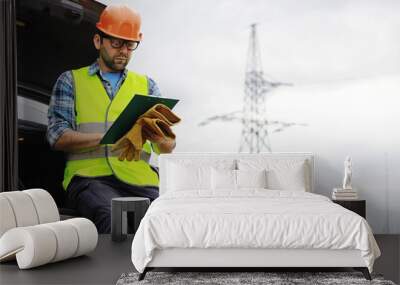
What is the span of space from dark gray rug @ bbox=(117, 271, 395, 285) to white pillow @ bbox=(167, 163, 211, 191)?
165 cm

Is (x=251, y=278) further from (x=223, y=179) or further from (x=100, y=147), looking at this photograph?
(x=100, y=147)

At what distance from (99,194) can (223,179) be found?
1608 millimetres

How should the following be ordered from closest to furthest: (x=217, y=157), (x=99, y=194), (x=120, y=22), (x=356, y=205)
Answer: (x=356, y=205), (x=217, y=157), (x=99, y=194), (x=120, y=22)

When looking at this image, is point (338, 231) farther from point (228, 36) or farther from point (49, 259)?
point (228, 36)

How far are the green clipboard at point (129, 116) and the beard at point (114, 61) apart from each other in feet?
1.47

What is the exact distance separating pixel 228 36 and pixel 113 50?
4.47ft

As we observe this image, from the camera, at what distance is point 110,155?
23.8 ft

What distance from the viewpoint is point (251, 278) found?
15.9 ft

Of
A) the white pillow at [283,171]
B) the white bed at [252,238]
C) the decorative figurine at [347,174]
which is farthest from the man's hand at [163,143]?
the white bed at [252,238]

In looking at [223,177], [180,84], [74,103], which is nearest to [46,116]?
[74,103]

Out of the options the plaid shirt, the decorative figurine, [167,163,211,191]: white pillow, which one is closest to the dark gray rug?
[167,163,211,191]: white pillow

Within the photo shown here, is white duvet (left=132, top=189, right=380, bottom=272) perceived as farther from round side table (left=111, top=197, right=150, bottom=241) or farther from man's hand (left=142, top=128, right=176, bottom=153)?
man's hand (left=142, top=128, right=176, bottom=153)

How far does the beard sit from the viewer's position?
7383 millimetres

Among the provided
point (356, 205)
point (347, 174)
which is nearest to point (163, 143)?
point (347, 174)
